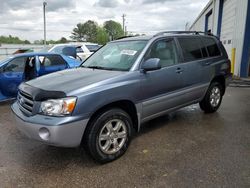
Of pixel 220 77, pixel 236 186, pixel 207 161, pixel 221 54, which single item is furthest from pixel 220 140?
pixel 221 54

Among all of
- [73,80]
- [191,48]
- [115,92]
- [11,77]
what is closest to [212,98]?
[191,48]

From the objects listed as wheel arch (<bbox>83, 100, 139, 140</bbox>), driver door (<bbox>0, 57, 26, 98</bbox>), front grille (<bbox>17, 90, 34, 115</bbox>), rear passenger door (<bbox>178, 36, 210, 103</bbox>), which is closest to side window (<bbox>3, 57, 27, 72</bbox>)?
driver door (<bbox>0, 57, 26, 98</bbox>)

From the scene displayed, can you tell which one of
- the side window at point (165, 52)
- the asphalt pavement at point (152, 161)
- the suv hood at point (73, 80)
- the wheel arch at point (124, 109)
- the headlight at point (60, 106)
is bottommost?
the asphalt pavement at point (152, 161)

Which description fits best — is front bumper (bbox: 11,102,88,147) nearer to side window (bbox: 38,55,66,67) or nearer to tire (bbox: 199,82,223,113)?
tire (bbox: 199,82,223,113)

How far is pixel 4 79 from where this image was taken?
6.16 meters

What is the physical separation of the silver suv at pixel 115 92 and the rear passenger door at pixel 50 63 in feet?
9.34

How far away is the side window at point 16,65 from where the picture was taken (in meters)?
6.44

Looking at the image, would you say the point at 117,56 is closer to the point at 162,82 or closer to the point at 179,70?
the point at 162,82

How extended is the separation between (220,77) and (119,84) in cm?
321

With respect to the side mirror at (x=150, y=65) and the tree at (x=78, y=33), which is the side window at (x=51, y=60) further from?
the tree at (x=78, y=33)

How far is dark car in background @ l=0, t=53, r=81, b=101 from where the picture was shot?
6.23 m

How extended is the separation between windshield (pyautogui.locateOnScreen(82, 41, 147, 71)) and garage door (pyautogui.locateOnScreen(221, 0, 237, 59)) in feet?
30.8

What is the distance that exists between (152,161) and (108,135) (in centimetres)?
74

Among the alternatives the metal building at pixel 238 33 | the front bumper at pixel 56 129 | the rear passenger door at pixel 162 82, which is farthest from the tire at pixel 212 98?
the metal building at pixel 238 33
